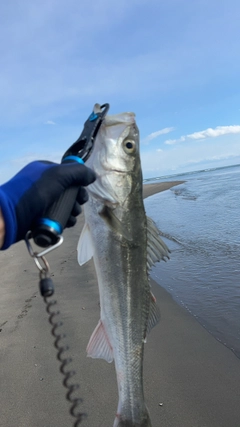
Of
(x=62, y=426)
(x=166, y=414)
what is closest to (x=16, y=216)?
(x=62, y=426)

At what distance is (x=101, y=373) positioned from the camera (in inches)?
151

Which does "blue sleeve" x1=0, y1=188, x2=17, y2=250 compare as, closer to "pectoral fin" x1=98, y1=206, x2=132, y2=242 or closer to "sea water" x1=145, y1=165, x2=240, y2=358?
"pectoral fin" x1=98, y1=206, x2=132, y2=242

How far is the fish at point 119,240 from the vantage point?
8.59 ft

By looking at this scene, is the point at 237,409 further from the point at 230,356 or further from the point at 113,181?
the point at 113,181

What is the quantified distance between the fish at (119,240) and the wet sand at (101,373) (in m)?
1.15

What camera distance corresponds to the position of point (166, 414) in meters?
3.24

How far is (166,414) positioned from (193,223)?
1148 cm

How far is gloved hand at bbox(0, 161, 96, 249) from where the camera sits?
1854mm

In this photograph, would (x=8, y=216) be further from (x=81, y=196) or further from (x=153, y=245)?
(x=153, y=245)

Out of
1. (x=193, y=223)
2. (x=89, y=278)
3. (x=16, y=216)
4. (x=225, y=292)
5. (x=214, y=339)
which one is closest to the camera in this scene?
(x=16, y=216)

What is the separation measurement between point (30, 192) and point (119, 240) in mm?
976

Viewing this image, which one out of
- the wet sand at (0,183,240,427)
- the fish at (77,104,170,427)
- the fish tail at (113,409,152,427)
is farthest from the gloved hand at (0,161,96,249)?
the wet sand at (0,183,240,427)

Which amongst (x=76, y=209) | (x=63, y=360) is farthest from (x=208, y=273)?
(x=63, y=360)

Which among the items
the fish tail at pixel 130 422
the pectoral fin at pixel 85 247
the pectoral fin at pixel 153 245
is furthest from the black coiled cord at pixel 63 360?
the pectoral fin at pixel 153 245
